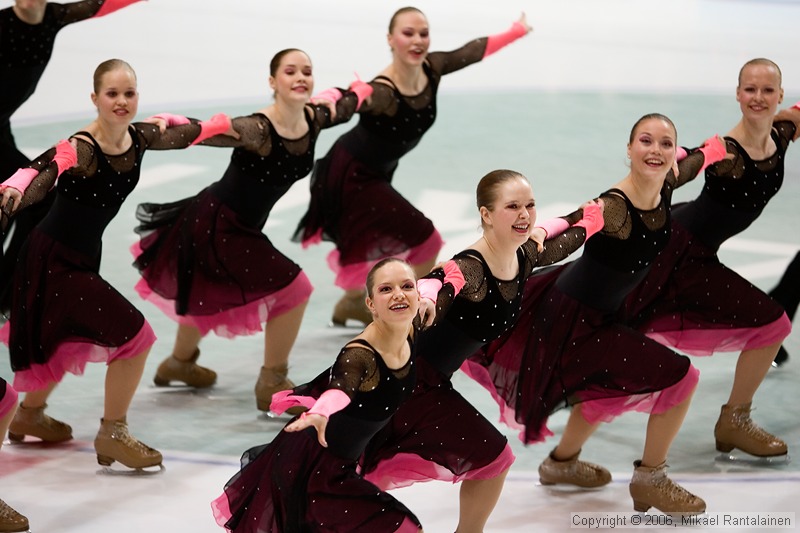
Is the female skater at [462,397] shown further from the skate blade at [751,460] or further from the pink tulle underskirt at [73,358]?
the skate blade at [751,460]

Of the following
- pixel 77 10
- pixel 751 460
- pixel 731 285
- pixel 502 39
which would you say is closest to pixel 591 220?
pixel 731 285

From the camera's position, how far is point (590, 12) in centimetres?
1619

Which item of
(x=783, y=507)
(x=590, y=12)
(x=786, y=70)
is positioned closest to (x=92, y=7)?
(x=783, y=507)

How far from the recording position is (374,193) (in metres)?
6.59

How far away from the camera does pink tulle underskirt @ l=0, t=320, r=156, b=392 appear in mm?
5066

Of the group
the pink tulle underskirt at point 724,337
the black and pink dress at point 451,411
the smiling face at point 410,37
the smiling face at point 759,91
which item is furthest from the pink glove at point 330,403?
the smiling face at point 410,37

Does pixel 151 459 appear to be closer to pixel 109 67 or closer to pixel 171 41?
pixel 109 67

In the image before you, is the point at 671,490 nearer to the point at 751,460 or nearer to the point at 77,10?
the point at 751,460

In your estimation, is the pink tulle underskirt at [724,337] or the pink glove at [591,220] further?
the pink tulle underskirt at [724,337]

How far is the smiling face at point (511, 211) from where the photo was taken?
4.41 meters

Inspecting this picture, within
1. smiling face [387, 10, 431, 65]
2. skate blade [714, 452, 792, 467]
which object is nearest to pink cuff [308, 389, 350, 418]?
skate blade [714, 452, 792, 467]

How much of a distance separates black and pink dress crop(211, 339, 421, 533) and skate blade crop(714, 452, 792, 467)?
1.98m

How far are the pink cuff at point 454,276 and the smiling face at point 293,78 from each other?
5.38ft

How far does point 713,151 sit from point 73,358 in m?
2.74
